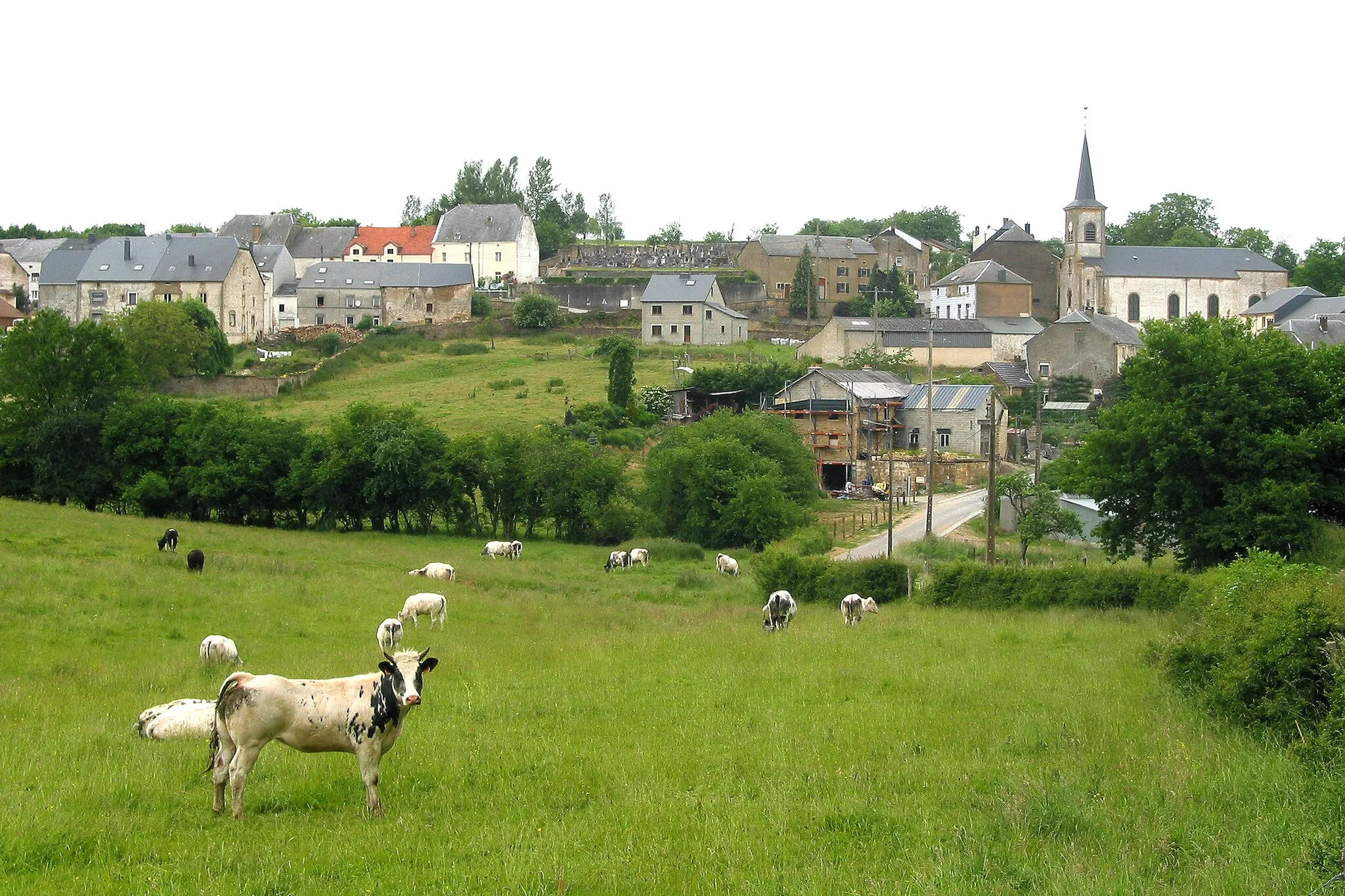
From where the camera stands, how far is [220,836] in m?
8.95

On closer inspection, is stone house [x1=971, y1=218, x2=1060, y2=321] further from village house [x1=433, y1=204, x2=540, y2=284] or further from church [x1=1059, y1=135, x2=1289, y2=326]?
village house [x1=433, y1=204, x2=540, y2=284]

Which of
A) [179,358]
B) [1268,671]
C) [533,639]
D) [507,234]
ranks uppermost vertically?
[507,234]

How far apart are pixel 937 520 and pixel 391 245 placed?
73.0 meters

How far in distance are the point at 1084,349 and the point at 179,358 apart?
181 ft

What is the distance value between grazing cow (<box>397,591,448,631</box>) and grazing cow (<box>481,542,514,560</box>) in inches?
587

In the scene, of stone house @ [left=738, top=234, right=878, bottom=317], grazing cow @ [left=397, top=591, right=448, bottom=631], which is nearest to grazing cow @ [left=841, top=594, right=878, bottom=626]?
grazing cow @ [left=397, top=591, right=448, bottom=631]

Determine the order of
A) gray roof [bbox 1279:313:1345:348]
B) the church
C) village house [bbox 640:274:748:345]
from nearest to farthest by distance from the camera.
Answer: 1. gray roof [bbox 1279:313:1345:348]
2. village house [bbox 640:274:748:345]
3. the church

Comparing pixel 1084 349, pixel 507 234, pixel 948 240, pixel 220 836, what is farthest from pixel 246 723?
pixel 948 240

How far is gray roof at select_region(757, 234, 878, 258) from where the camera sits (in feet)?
350

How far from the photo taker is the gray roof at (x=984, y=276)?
95.2 meters

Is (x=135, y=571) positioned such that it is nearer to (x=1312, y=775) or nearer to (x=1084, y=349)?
(x=1312, y=775)

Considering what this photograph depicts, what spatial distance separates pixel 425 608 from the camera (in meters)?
23.8

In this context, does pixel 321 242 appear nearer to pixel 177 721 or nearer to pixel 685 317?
pixel 685 317

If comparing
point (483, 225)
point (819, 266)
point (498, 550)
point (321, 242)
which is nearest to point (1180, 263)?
point (819, 266)
